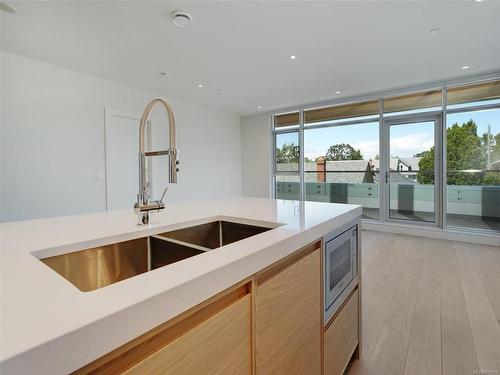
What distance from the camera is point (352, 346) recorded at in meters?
1.54

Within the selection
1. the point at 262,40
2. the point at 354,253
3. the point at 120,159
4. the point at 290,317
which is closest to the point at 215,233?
the point at 290,317

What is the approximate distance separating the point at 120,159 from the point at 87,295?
4396 mm

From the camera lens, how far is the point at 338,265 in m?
1.34

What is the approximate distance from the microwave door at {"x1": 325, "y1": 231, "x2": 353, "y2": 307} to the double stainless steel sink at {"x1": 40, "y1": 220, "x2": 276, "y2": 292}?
36 centimetres

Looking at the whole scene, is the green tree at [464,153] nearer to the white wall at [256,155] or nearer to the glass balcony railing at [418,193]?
the glass balcony railing at [418,193]

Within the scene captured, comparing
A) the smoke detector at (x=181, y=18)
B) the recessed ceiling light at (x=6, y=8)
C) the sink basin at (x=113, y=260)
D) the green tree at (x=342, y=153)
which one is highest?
the recessed ceiling light at (x=6, y=8)

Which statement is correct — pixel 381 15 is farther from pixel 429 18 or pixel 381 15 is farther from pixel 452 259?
pixel 452 259

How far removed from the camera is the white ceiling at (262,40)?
241 centimetres

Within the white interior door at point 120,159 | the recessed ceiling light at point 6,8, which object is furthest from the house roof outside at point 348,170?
the recessed ceiling light at point 6,8

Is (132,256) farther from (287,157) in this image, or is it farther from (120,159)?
(287,157)

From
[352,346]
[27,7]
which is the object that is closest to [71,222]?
[352,346]

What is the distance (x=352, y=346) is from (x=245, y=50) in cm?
321

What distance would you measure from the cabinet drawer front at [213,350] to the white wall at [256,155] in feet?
19.5

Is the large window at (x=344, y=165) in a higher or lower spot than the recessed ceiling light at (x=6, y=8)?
lower
